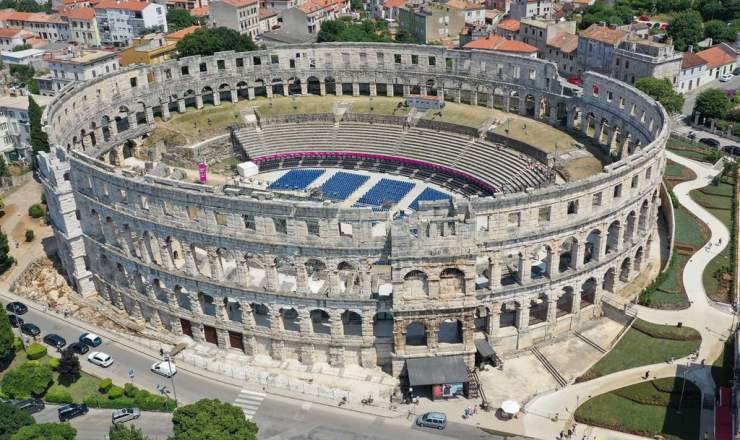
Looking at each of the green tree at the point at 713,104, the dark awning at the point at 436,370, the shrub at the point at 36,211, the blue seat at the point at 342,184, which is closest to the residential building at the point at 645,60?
the green tree at the point at 713,104

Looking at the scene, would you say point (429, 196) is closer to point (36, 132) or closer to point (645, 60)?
point (645, 60)

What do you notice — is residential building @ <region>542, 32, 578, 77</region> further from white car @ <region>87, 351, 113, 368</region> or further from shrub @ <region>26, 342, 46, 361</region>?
shrub @ <region>26, 342, 46, 361</region>

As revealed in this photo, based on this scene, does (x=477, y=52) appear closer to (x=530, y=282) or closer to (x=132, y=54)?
(x=530, y=282)

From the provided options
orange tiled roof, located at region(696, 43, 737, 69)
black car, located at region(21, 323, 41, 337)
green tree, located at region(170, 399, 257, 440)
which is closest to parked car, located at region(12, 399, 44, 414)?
black car, located at region(21, 323, 41, 337)

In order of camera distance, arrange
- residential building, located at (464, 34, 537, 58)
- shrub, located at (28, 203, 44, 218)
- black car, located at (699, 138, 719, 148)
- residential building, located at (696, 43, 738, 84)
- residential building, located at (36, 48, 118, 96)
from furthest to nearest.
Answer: residential building, located at (696, 43, 738, 84), residential building, located at (36, 48, 118, 96), residential building, located at (464, 34, 537, 58), black car, located at (699, 138, 719, 148), shrub, located at (28, 203, 44, 218)

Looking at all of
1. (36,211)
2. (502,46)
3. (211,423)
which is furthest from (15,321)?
(502,46)

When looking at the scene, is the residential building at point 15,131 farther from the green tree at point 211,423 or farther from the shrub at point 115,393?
the green tree at point 211,423

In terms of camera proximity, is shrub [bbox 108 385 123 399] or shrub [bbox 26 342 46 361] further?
shrub [bbox 26 342 46 361]

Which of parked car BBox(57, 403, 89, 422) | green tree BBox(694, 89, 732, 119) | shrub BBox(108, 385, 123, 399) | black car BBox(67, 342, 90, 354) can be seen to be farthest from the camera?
green tree BBox(694, 89, 732, 119)
